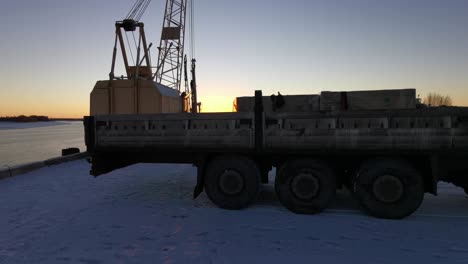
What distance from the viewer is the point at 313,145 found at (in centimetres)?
513

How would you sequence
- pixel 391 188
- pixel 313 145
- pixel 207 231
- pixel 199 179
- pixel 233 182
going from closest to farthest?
1. pixel 207 231
2. pixel 391 188
3. pixel 313 145
4. pixel 233 182
5. pixel 199 179

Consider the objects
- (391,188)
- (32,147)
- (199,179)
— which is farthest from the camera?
(32,147)

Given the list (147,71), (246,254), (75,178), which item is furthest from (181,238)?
(147,71)

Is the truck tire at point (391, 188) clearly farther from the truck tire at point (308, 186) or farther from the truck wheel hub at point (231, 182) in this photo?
the truck wheel hub at point (231, 182)

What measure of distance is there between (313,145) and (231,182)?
5.00 feet

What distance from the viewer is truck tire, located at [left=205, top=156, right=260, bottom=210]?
548cm

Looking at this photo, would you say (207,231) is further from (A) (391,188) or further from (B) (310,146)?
(A) (391,188)

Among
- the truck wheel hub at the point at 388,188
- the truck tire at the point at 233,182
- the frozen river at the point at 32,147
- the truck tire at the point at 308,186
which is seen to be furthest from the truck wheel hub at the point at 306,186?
the frozen river at the point at 32,147

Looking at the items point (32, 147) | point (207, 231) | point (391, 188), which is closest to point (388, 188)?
point (391, 188)

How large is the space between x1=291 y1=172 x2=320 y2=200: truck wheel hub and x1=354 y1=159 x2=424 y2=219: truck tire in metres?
0.71

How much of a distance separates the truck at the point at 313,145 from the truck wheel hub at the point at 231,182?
17mm

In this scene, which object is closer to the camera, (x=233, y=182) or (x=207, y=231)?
(x=207, y=231)

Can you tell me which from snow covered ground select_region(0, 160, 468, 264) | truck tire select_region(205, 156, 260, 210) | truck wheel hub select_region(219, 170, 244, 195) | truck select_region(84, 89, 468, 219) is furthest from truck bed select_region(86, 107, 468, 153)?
snow covered ground select_region(0, 160, 468, 264)

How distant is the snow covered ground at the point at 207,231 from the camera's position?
378 cm
